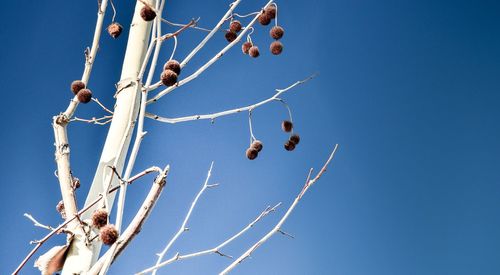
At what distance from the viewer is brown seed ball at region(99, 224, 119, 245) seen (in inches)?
29.6

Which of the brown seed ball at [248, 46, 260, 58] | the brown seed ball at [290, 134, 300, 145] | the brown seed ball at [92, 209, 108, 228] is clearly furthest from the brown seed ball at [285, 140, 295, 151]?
the brown seed ball at [92, 209, 108, 228]

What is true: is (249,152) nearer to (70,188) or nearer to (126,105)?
(126,105)

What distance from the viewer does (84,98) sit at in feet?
3.58

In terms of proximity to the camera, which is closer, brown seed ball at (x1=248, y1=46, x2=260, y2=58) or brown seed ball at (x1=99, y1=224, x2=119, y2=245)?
brown seed ball at (x1=99, y1=224, x2=119, y2=245)

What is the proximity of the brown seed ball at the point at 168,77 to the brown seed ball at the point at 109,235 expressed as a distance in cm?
40

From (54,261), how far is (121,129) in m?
0.32

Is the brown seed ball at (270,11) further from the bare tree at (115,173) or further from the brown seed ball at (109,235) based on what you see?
the brown seed ball at (109,235)

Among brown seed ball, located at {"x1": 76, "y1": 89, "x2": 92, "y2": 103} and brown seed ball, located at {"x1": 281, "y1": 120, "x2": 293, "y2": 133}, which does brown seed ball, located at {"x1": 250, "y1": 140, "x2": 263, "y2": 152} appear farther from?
brown seed ball, located at {"x1": 76, "y1": 89, "x2": 92, "y2": 103}

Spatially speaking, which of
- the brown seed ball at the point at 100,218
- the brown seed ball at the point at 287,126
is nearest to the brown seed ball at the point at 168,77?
the brown seed ball at the point at 100,218

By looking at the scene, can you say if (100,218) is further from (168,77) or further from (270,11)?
(270,11)

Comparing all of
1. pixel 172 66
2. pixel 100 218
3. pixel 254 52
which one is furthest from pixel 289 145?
pixel 100 218

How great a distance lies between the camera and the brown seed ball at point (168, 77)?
1059 mm

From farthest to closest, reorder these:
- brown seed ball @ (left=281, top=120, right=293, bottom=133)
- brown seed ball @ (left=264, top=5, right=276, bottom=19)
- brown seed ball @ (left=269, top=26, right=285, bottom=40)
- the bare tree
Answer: brown seed ball @ (left=281, top=120, right=293, bottom=133) < brown seed ball @ (left=269, top=26, right=285, bottom=40) < brown seed ball @ (left=264, top=5, right=276, bottom=19) < the bare tree

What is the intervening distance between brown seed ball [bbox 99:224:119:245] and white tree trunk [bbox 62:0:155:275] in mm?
113
